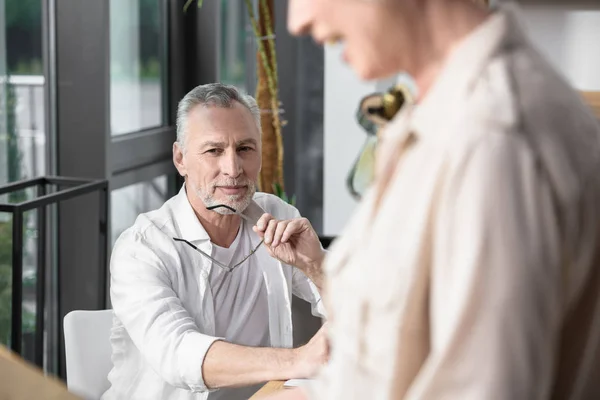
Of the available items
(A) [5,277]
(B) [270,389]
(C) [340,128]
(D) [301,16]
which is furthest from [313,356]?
(C) [340,128]

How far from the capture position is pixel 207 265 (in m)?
2.23

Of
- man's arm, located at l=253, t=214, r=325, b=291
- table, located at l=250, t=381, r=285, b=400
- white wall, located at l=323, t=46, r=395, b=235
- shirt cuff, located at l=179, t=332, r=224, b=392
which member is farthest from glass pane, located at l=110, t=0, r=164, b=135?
table, located at l=250, t=381, r=285, b=400

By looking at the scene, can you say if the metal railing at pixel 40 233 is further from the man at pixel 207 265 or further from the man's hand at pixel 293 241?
the man's hand at pixel 293 241

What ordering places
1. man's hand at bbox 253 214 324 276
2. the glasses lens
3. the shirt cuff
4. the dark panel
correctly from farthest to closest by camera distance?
1. the dark panel
2. the glasses lens
3. man's hand at bbox 253 214 324 276
4. the shirt cuff

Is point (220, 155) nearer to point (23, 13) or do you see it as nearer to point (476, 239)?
point (23, 13)

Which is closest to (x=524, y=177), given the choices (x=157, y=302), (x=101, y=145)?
(x=157, y=302)

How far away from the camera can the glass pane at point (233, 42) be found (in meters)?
4.52

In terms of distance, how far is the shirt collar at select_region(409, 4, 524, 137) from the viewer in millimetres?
661

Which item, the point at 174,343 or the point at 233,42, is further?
the point at 233,42

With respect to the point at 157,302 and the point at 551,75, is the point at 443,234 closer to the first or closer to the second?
the point at 551,75

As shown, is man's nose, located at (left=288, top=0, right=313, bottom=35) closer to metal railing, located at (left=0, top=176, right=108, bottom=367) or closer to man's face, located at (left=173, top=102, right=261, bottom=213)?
man's face, located at (left=173, top=102, right=261, bottom=213)

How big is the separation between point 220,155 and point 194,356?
0.62m

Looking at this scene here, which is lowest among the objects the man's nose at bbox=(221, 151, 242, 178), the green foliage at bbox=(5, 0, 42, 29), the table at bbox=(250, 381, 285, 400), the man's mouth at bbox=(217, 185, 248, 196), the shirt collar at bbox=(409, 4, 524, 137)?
the table at bbox=(250, 381, 285, 400)

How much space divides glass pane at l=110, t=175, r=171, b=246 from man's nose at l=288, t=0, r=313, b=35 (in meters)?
3.11
